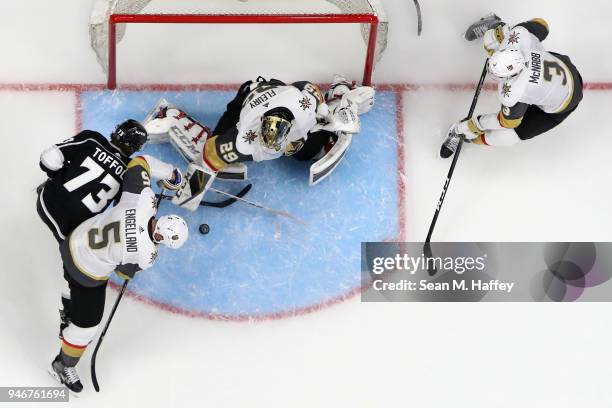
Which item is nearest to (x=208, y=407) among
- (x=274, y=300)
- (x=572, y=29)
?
(x=274, y=300)

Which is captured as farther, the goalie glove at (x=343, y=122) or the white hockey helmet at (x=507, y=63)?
the goalie glove at (x=343, y=122)

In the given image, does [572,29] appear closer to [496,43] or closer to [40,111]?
[496,43]

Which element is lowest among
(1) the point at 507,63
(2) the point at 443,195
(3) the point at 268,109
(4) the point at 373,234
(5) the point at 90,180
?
(4) the point at 373,234

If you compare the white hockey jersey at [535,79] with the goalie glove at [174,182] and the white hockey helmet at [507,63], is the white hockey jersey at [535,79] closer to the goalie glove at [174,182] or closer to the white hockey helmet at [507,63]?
the white hockey helmet at [507,63]

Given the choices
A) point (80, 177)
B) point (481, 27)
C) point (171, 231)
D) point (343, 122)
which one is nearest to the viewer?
point (171, 231)

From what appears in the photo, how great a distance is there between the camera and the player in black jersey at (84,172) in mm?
4414

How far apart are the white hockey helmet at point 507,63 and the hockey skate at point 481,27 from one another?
779mm

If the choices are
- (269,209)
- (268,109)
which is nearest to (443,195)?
(269,209)

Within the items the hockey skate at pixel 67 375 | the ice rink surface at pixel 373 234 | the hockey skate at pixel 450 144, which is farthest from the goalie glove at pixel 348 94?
the hockey skate at pixel 67 375

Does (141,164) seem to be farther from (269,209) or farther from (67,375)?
(67,375)

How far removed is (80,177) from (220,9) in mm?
1560

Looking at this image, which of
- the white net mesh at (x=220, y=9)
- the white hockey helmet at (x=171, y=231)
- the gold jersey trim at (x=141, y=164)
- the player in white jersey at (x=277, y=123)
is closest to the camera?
the white hockey helmet at (x=171, y=231)

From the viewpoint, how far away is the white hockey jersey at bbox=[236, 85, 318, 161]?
4.61 metres

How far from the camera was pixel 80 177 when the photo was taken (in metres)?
4.41
